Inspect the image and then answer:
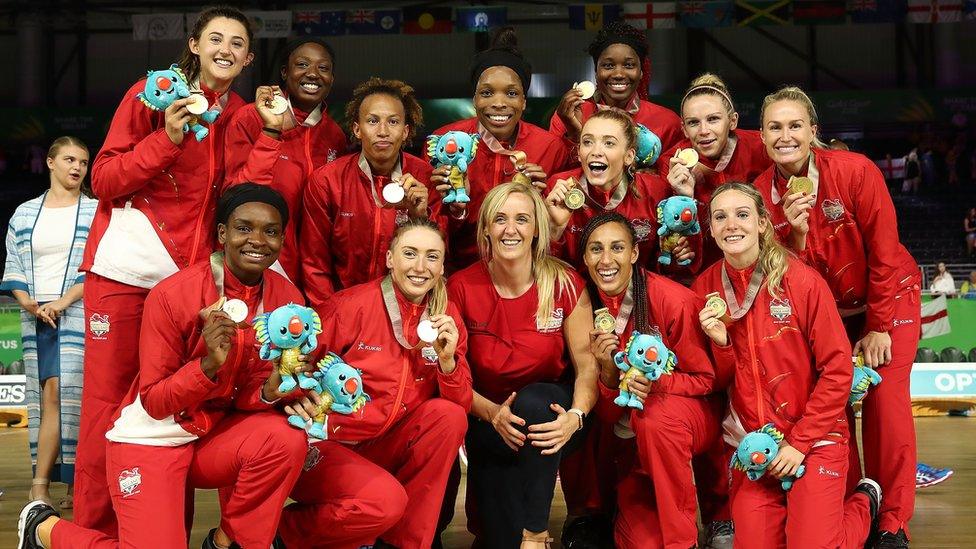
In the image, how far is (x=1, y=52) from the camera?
63.2 feet

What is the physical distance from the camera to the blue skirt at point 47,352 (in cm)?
531

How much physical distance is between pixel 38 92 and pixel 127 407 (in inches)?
684

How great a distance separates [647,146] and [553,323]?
3.24 ft

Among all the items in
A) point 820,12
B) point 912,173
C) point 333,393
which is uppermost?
point 820,12

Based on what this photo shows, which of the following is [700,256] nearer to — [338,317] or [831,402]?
[831,402]

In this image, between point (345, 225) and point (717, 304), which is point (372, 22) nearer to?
point (345, 225)

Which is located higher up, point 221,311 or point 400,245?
point 400,245

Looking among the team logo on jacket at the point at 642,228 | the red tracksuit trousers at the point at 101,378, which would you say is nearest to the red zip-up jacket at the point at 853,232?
the team logo on jacket at the point at 642,228

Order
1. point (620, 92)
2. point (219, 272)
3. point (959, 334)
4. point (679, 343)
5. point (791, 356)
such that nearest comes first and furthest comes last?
point (219, 272)
point (791, 356)
point (679, 343)
point (620, 92)
point (959, 334)

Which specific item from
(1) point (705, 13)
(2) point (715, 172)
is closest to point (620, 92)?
(2) point (715, 172)

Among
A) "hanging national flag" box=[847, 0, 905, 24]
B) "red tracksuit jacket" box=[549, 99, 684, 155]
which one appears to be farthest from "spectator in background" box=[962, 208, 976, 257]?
"red tracksuit jacket" box=[549, 99, 684, 155]

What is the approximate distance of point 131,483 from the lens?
3439 millimetres

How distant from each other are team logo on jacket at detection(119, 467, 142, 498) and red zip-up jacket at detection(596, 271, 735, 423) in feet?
5.96

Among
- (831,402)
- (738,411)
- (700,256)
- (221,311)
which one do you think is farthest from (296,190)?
(831,402)
